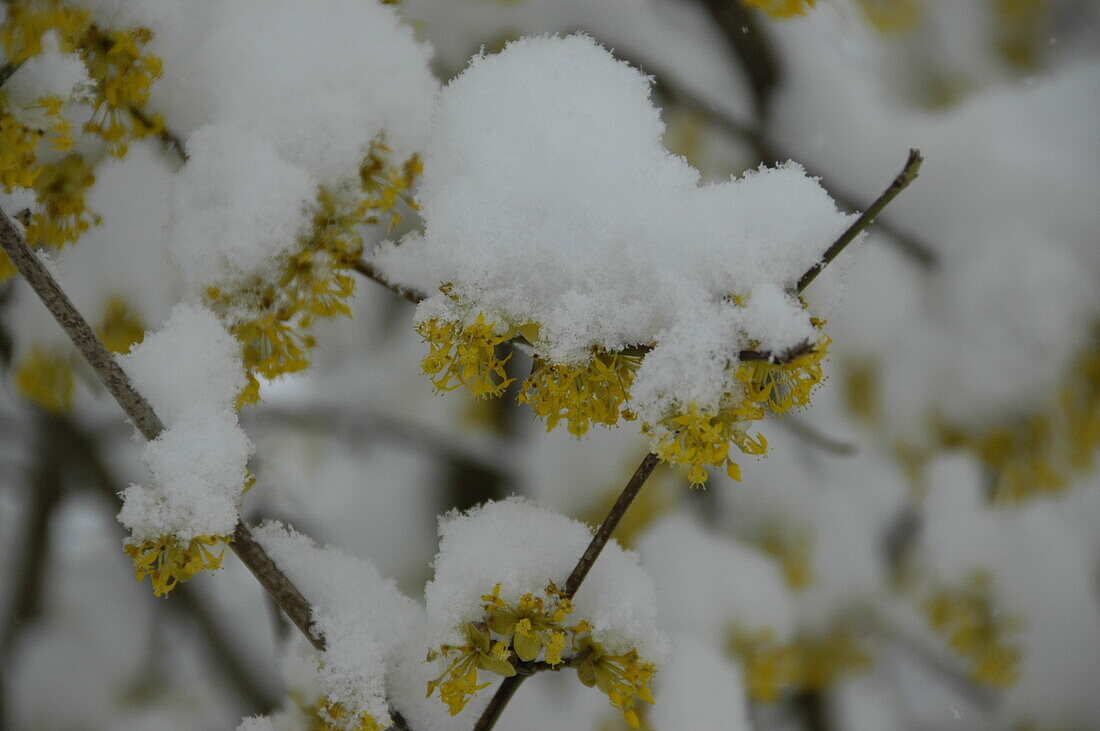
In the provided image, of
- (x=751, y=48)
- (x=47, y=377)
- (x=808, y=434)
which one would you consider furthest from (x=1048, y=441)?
(x=47, y=377)

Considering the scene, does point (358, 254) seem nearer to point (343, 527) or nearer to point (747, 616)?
point (343, 527)

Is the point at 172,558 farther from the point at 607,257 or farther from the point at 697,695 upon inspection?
the point at 697,695

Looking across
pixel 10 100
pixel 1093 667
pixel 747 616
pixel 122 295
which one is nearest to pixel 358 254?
pixel 10 100

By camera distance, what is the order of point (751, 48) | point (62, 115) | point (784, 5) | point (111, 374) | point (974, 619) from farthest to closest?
point (974, 619), point (751, 48), point (784, 5), point (62, 115), point (111, 374)

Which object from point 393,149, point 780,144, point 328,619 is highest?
point 780,144

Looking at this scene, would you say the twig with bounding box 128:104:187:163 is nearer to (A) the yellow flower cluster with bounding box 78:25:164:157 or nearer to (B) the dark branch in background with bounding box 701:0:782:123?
(A) the yellow flower cluster with bounding box 78:25:164:157

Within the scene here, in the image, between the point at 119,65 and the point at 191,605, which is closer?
the point at 119,65
